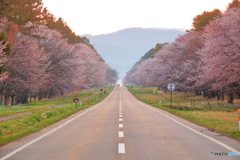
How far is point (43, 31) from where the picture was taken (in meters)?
52.7

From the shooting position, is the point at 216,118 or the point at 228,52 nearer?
the point at 216,118

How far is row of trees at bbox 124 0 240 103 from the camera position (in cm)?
3316

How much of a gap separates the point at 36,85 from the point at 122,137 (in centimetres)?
3121

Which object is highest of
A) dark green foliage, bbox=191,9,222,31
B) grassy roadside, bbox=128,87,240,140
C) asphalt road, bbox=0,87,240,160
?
dark green foliage, bbox=191,9,222,31

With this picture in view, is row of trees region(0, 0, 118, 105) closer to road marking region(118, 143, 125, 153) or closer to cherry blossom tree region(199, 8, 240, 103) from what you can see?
road marking region(118, 143, 125, 153)

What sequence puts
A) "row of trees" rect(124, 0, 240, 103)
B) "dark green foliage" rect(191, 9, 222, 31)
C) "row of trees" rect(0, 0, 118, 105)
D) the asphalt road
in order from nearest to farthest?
the asphalt road → "row of trees" rect(0, 0, 118, 105) → "row of trees" rect(124, 0, 240, 103) → "dark green foliage" rect(191, 9, 222, 31)

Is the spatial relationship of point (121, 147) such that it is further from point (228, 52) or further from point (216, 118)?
point (228, 52)

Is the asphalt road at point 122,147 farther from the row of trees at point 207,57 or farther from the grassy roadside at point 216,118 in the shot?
the row of trees at point 207,57

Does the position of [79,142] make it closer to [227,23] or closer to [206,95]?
[227,23]

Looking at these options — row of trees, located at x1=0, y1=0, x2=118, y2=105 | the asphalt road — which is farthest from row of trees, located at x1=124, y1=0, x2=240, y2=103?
the asphalt road

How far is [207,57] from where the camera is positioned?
131 feet

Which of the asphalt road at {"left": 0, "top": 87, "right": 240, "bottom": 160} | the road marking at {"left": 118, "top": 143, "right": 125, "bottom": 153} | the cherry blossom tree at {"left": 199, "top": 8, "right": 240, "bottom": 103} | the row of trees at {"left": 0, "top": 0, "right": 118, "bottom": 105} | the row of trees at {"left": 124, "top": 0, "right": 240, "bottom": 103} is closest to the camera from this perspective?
the asphalt road at {"left": 0, "top": 87, "right": 240, "bottom": 160}

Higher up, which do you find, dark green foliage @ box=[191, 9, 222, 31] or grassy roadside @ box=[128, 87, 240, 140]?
dark green foliage @ box=[191, 9, 222, 31]

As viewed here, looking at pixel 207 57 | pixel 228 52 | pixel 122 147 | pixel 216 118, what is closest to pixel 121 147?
pixel 122 147
